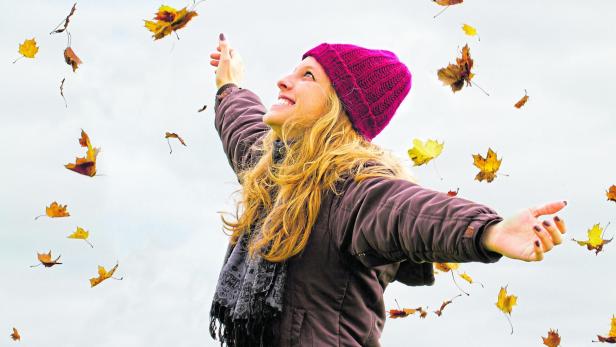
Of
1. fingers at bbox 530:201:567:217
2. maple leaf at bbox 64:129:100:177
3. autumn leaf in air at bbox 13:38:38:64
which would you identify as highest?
autumn leaf in air at bbox 13:38:38:64

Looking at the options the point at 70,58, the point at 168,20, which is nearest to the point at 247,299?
the point at 168,20

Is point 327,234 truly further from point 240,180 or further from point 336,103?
point 240,180

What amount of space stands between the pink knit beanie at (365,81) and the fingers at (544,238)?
1331 millimetres

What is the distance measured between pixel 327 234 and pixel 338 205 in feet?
0.38

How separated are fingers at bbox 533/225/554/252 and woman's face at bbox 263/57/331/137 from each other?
1349 mm

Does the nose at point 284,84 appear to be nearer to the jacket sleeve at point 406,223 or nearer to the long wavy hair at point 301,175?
the long wavy hair at point 301,175

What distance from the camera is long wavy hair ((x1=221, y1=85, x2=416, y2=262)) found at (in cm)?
306

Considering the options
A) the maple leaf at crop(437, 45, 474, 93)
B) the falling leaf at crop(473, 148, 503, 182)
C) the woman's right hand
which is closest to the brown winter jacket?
the falling leaf at crop(473, 148, 503, 182)

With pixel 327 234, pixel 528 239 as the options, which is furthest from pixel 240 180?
pixel 528 239

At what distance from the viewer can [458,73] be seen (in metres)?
4.43

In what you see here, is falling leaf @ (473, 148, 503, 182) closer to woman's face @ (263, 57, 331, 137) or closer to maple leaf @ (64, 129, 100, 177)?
woman's face @ (263, 57, 331, 137)

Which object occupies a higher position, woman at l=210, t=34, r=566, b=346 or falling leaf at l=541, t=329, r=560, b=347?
woman at l=210, t=34, r=566, b=346

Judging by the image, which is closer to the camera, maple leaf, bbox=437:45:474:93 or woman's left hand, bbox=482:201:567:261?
woman's left hand, bbox=482:201:567:261

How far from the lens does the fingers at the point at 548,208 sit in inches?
88.7
